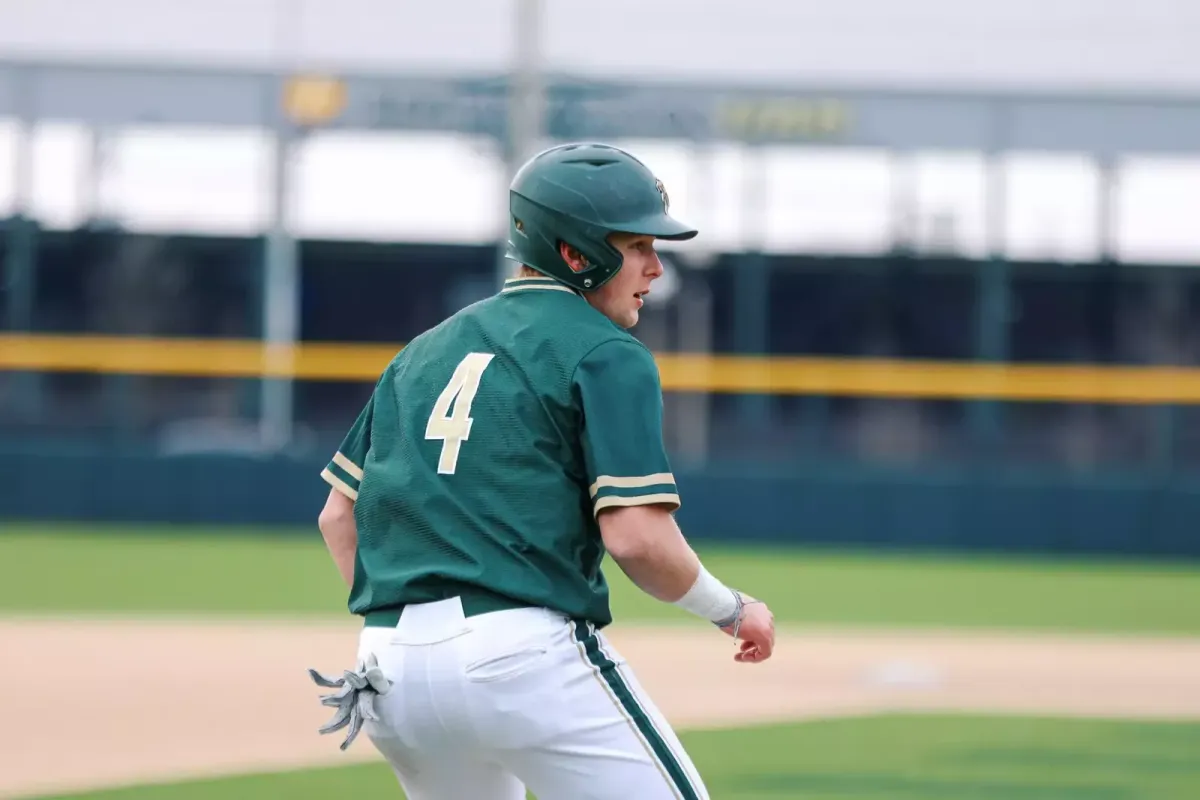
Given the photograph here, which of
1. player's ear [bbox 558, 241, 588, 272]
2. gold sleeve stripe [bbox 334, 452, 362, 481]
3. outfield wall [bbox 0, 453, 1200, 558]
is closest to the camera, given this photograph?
player's ear [bbox 558, 241, 588, 272]

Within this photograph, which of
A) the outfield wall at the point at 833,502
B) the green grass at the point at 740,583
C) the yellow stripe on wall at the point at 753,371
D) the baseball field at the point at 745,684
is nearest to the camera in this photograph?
the baseball field at the point at 745,684

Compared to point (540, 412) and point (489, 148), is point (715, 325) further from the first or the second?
point (540, 412)

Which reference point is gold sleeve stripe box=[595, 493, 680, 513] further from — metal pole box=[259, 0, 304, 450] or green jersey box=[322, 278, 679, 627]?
metal pole box=[259, 0, 304, 450]

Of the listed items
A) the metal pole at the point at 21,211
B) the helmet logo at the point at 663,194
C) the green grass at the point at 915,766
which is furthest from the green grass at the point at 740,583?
the helmet logo at the point at 663,194

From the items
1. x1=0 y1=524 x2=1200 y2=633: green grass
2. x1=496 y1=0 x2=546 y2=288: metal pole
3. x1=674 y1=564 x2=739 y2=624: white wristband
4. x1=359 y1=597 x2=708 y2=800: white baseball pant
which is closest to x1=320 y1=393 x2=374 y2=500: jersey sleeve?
x1=359 y1=597 x2=708 y2=800: white baseball pant

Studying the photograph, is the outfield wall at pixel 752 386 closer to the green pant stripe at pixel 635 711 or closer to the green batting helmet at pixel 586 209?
the green batting helmet at pixel 586 209

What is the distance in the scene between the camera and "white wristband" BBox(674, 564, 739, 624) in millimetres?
2957

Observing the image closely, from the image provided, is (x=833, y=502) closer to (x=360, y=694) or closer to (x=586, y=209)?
(x=586, y=209)

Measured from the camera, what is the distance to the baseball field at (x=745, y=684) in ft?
21.0

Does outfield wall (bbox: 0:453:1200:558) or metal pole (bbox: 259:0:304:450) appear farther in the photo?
metal pole (bbox: 259:0:304:450)

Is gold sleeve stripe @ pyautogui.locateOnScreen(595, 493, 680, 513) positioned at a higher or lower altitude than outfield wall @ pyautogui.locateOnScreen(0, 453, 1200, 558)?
higher

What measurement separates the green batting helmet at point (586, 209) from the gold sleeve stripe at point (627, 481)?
0.41 m

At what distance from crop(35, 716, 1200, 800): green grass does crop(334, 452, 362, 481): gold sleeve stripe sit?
2.93 metres

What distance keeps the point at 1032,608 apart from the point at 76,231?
1906cm
